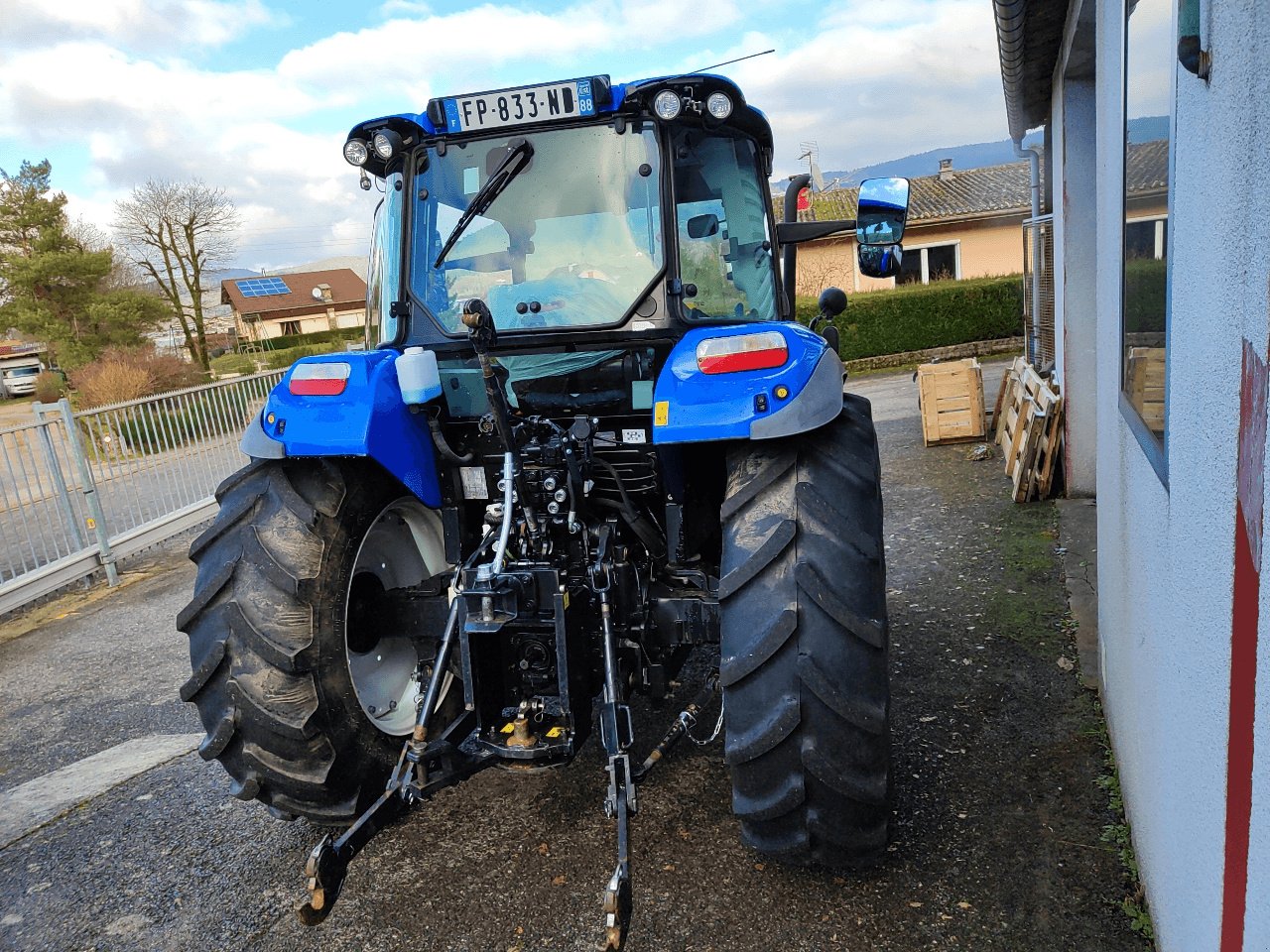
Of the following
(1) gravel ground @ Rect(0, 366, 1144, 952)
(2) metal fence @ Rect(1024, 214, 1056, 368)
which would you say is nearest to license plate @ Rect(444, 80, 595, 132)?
(1) gravel ground @ Rect(0, 366, 1144, 952)

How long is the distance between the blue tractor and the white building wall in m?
0.67

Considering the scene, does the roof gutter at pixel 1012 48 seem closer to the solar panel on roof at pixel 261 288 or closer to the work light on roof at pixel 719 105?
the work light on roof at pixel 719 105

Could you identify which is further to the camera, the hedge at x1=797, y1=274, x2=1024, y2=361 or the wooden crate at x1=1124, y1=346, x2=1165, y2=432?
the hedge at x1=797, y1=274, x2=1024, y2=361

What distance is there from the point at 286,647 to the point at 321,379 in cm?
85

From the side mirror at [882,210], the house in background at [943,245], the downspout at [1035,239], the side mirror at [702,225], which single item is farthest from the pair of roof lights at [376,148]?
the house in background at [943,245]

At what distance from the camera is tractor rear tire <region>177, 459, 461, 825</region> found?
2.77 metres

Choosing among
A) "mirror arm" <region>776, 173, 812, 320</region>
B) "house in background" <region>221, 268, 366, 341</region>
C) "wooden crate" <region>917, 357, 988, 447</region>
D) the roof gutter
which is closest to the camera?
"mirror arm" <region>776, 173, 812, 320</region>

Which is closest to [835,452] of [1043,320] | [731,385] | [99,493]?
[731,385]

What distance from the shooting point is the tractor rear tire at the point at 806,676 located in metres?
2.39

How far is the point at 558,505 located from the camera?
2.94 meters

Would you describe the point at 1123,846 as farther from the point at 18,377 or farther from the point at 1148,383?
the point at 18,377

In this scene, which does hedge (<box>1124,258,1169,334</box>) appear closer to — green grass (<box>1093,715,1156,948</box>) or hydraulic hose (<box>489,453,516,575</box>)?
green grass (<box>1093,715,1156,948</box>)

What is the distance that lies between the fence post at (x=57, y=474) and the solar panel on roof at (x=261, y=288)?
50503mm

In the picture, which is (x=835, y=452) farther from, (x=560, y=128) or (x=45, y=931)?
(x=45, y=931)
